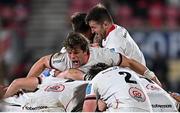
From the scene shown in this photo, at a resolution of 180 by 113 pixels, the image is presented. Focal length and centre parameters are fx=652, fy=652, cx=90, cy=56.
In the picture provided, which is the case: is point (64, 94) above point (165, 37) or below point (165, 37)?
above

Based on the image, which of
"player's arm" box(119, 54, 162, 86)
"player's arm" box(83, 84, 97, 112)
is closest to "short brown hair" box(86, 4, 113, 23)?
"player's arm" box(119, 54, 162, 86)

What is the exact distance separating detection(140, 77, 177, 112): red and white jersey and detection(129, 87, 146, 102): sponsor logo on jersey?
440 millimetres

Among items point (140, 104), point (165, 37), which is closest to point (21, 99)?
point (140, 104)

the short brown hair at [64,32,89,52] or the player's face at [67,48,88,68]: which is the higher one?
the short brown hair at [64,32,89,52]

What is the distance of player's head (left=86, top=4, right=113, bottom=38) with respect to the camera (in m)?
6.70

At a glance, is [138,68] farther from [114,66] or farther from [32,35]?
[32,35]

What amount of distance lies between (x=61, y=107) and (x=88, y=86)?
457 millimetres

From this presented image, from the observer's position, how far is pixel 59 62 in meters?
6.44

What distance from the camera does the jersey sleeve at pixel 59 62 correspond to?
644cm

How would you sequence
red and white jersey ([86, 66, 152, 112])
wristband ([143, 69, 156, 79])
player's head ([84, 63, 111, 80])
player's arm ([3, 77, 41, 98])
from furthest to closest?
wristband ([143, 69, 156, 79]), player's arm ([3, 77, 41, 98]), player's head ([84, 63, 111, 80]), red and white jersey ([86, 66, 152, 112])

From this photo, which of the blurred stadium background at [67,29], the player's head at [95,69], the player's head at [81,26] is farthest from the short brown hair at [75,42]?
the blurred stadium background at [67,29]

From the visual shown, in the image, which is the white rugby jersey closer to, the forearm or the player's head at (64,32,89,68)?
the player's head at (64,32,89,68)

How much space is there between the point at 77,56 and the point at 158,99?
0.86m

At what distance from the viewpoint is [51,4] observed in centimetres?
1722
